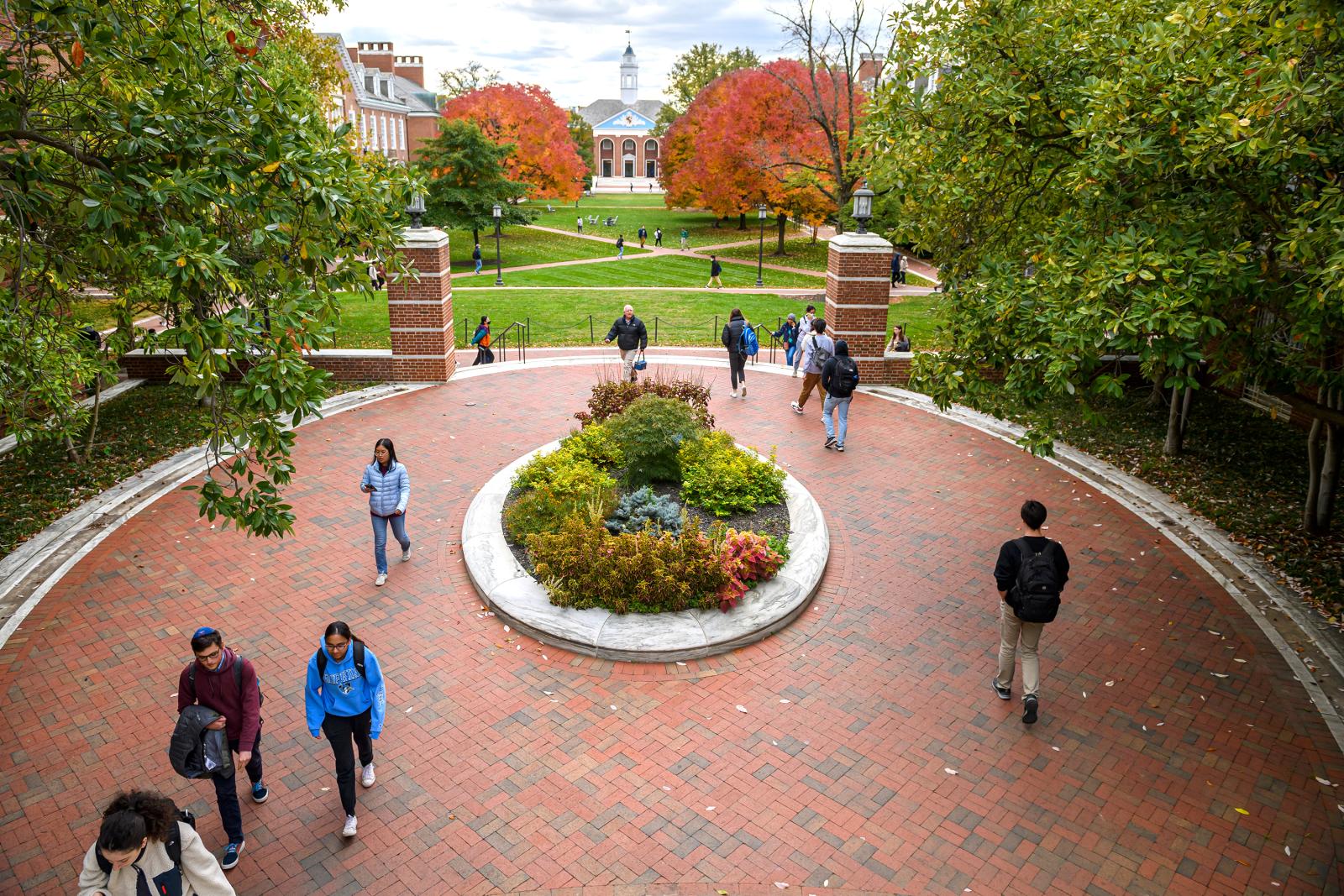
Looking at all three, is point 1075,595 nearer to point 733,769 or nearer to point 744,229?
point 733,769

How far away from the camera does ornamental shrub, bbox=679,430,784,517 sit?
34.9ft

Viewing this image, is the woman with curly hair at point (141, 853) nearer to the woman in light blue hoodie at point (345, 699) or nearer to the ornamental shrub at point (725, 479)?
the woman in light blue hoodie at point (345, 699)

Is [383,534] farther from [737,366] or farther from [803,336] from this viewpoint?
[803,336]

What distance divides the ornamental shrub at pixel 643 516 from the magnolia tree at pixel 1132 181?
10.3 ft

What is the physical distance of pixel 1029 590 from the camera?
690 centimetres

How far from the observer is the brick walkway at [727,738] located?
5797 mm

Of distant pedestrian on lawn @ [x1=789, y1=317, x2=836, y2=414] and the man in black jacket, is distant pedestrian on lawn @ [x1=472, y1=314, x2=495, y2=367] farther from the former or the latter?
distant pedestrian on lawn @ [x1=789, y1=317, x2=836, y2=414]

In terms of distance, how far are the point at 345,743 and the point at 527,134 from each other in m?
48.9

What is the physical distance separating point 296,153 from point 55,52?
9.25ft

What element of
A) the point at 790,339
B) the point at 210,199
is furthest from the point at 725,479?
the point at 790,339

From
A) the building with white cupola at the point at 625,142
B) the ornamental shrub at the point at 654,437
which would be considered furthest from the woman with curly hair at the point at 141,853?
the building with white cupola at the point at 625,142

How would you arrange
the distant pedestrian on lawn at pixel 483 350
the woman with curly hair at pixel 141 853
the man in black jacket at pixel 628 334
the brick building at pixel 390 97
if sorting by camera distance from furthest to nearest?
the brick building at pixel 390 97
the distant pedestrian on lawn at pixel 483 350
the man in black jacket at pixel 628 334
the woman with curly hair at pixel 141 853

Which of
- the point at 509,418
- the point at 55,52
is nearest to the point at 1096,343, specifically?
the point at 55,52

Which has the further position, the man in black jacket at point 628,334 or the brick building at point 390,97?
the brick building at point 390,97
